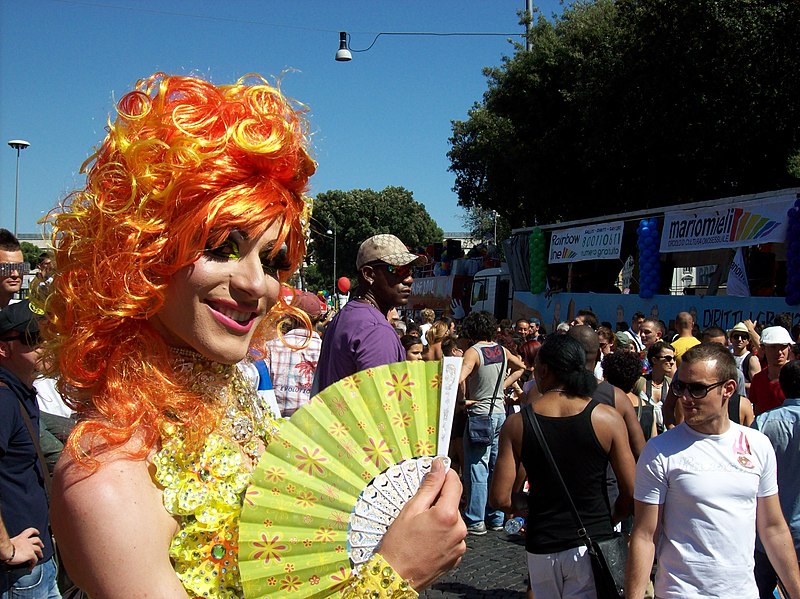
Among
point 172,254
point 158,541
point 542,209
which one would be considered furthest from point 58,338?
point 542,209

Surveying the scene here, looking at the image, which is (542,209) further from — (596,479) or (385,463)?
(385,463)

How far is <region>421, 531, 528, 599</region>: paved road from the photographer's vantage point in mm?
5762

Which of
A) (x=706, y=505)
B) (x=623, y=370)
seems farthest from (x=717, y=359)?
(x=623, y=370)

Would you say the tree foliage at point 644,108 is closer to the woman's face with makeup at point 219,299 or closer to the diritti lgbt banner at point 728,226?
the diritti lgbt banner at point 728,226

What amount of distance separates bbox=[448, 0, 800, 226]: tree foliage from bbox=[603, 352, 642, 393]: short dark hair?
1505 centimetres

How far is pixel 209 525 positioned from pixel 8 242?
12.3ft

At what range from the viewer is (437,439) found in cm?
153

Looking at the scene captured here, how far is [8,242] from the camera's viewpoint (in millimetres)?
4512

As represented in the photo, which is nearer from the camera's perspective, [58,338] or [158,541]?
[158,541]

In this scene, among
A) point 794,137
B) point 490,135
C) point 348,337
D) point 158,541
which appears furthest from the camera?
point 490,135

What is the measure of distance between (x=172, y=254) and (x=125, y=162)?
214 mm

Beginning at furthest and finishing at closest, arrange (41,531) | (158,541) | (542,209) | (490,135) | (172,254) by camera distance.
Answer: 1. (490,135)
2. (542,209)
3. (41,531)
4. (172,254)
5. (158,541)

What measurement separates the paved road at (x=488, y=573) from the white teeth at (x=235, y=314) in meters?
4.21

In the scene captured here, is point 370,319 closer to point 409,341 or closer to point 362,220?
point 409,341
